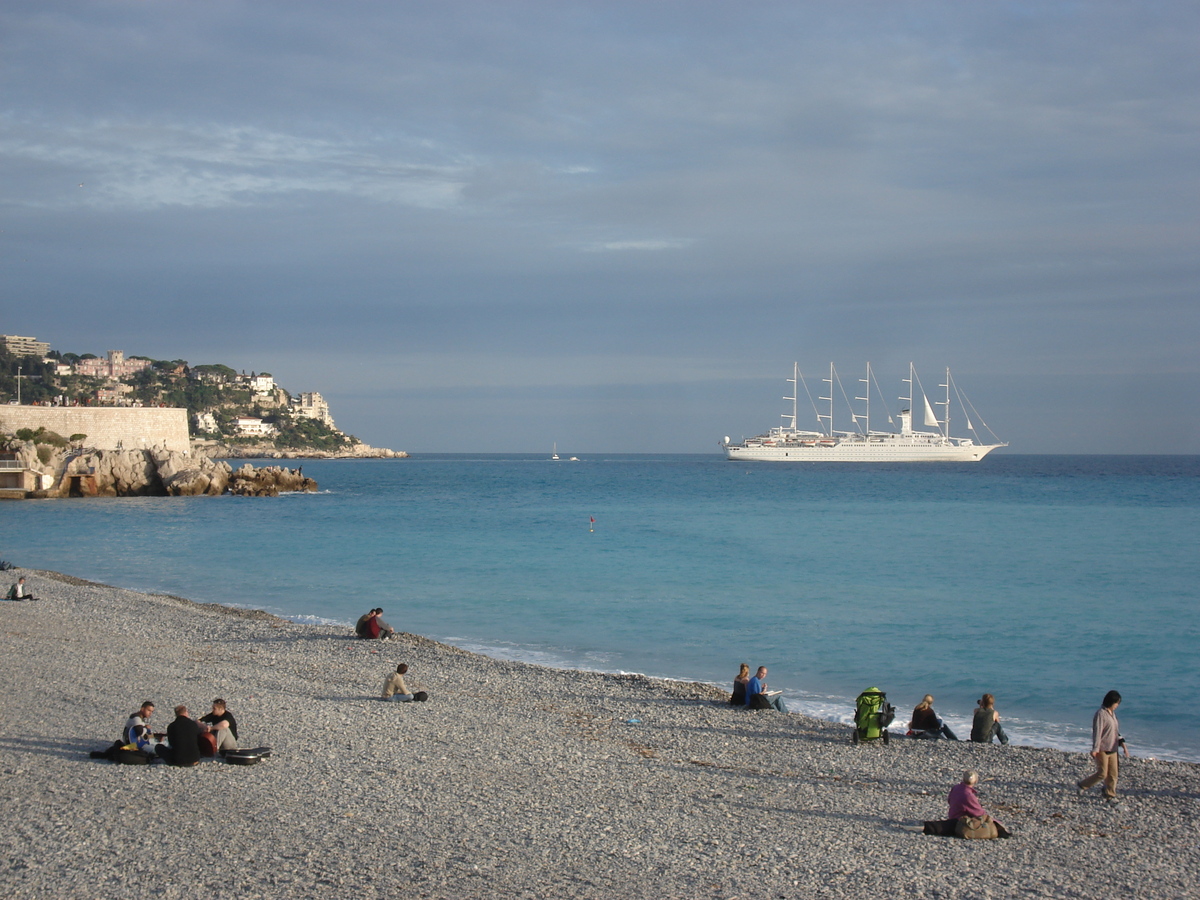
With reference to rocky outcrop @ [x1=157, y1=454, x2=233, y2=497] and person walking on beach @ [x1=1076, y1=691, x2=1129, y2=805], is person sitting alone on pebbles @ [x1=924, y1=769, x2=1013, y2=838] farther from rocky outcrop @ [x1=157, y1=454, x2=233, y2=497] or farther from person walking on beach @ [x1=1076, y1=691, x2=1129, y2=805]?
rocky outcrop @ [x1=157, y1=454, x2=233, y2=497]

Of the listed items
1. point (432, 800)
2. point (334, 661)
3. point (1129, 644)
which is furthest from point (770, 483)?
point (432, 800)

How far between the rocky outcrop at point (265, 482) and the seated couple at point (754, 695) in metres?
57.6

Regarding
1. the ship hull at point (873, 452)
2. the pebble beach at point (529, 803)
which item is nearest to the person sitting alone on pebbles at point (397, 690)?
the pebble beach at point (529, 803)

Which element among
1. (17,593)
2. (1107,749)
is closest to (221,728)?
(1107,749)

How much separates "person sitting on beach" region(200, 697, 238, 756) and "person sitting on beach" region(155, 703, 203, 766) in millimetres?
212

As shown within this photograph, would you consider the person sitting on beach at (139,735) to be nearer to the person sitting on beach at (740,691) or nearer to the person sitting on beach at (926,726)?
the person sitting on beach at (740,691)

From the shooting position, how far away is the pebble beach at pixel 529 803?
21.0 ft

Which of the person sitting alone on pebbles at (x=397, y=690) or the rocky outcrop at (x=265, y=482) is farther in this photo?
the rocky outcrop at (x=265, y=482)

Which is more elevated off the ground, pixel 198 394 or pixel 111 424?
pixel 198 394

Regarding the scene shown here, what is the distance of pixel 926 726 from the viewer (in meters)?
11.0

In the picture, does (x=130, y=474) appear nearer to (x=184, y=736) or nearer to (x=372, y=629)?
(x=372, y=629)

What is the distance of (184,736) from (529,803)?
11.5 ft

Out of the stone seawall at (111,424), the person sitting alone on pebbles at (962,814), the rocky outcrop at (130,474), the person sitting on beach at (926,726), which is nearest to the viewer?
the person sitting alone on pebbles at (962,814)

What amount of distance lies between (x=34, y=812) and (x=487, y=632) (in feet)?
39.6
